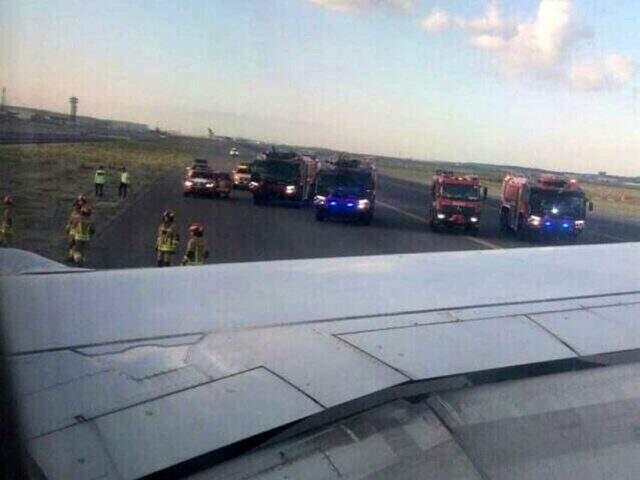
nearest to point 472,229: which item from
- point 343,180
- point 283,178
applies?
point 343,180

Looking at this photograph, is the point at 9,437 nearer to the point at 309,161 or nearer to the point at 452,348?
the point at 452,348

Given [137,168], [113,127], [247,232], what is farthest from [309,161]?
[113,127]

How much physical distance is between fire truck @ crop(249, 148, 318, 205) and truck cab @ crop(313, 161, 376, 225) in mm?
304

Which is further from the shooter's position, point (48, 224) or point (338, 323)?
point (48, 224)

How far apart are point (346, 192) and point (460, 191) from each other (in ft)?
8.23

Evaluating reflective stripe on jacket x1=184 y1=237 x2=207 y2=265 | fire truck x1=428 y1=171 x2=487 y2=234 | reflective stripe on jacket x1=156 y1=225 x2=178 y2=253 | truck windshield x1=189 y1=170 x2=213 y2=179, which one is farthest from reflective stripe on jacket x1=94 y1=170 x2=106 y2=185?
fire truck x1=428 y1=171 x2=487 y2=234

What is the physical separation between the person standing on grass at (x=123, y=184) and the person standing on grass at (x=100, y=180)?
51 centimetres

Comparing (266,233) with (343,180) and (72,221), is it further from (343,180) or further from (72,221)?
(72,221)

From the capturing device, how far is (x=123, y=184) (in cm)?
1190

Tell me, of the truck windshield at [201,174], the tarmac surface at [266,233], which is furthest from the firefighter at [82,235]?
the truck windshield at [201,174]

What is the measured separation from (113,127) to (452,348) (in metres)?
7.46

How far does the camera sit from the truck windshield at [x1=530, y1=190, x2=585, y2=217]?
686 inches

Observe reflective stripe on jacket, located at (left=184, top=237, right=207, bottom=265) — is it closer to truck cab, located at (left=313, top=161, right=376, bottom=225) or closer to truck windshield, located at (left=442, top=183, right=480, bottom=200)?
truck cab, located at (left=313, top=161, right=376, bottom=225)

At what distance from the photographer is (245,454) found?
176 cm
